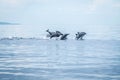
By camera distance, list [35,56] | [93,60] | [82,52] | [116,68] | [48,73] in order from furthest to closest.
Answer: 1. [82,52]
2. [35,56]
3. [93,60]
4. [116,68]
5. [48,73]

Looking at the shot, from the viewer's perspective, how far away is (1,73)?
20844 mm

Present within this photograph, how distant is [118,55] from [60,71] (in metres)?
9.65

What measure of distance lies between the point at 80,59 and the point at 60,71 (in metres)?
5.93

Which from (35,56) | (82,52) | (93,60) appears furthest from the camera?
(82,52)

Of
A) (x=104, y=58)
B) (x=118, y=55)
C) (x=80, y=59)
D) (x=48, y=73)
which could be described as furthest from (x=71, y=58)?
(x=48, y=73)

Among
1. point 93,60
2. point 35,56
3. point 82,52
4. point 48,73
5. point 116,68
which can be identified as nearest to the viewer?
point 48,73

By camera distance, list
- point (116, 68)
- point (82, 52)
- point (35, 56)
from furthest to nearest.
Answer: point (82, 52), point (35, 56), point (116, 68)

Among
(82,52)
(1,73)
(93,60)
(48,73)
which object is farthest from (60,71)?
(82,52)

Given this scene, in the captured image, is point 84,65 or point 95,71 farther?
point 84,65

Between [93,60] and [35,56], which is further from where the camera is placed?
[35,56]

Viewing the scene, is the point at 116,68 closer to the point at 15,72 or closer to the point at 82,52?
the point at 15,72

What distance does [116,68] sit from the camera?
22453 mm

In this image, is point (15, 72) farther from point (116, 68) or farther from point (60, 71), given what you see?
point (116, 68)

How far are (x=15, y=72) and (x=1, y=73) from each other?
93cm
